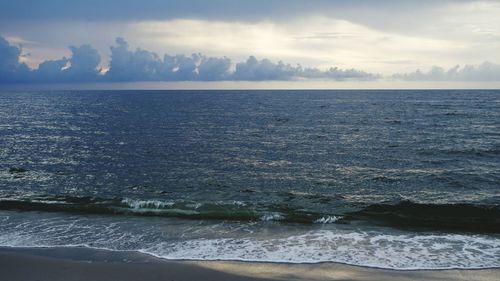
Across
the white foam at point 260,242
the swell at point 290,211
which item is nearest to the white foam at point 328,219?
the swell at point 290,211

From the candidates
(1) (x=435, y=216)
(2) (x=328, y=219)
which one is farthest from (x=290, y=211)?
(1) (x=435, y=216)

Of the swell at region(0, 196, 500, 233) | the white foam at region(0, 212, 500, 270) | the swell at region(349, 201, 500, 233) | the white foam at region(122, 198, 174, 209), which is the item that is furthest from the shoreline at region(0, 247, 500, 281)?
the white foam at region(122, 198, 174, 209)

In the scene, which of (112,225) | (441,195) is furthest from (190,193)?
(441,195)

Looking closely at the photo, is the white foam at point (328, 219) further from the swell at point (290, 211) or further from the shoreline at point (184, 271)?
the shoreline at point (184, 271)

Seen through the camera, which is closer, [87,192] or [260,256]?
[260,256]

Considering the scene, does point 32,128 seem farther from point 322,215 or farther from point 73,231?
point 322,215

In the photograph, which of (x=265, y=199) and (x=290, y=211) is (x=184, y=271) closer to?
(x=290, y=211)

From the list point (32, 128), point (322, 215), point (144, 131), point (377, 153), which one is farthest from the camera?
point (32, 128)

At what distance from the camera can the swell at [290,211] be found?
18.9m

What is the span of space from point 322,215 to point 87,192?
45.9 feet

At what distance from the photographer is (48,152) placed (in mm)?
39062

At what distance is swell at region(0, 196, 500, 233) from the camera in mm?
18922

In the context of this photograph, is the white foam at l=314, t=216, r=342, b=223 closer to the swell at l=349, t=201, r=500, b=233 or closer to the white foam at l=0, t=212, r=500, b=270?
→ the white foam at l=0, t=212, r=500, b=270

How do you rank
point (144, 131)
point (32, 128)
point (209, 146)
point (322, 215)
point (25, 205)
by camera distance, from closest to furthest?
point (322, 215), point (25, 205), point (209, 146), point (144, 131), point (32, 128)
